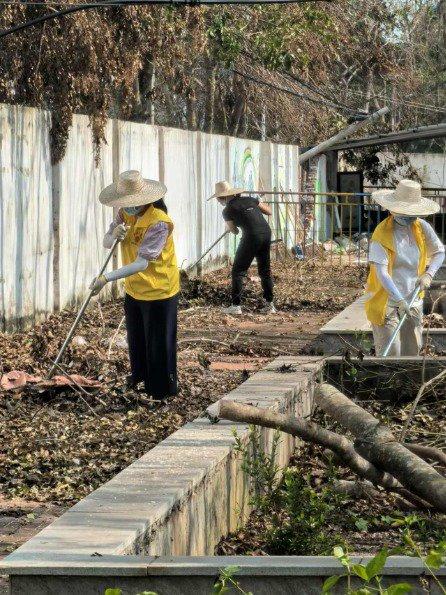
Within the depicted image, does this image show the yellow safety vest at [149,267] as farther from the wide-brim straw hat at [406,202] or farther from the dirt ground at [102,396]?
the wide-brim straw hat at [406,202]

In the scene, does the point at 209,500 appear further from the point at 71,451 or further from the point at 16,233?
the point at 16,233

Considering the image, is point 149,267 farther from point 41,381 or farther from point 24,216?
point 24,216

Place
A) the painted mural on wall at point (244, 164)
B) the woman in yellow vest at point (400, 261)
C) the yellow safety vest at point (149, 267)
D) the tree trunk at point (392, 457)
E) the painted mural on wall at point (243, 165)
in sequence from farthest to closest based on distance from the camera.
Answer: the painted mural on wall at point (244, 164), the painted mural on wall at point (243, 165), the woman in yellow vest at point (400, 261), the yellow safety vest at point (149, 267), the tree trunk at point (392, 457)

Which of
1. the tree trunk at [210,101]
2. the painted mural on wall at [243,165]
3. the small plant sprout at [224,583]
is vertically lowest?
the small plant sprout at [224,583]

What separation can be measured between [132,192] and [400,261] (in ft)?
6.68

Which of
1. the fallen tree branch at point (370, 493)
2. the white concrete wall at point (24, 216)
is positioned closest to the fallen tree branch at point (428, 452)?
the fallen tree branch at point (370, 493)

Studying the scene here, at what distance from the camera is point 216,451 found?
636 centimetres

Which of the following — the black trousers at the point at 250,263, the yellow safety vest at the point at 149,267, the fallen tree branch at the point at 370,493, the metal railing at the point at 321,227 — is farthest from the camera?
the metal railing at the point at 321,227

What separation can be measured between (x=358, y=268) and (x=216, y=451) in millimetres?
16480

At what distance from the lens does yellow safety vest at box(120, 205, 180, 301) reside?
944 centimetres

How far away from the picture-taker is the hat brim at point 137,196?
30.5 feet

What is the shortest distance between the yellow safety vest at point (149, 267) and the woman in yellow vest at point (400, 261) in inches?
57.9

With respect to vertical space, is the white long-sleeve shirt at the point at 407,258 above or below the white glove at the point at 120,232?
below

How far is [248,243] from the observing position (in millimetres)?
16703
